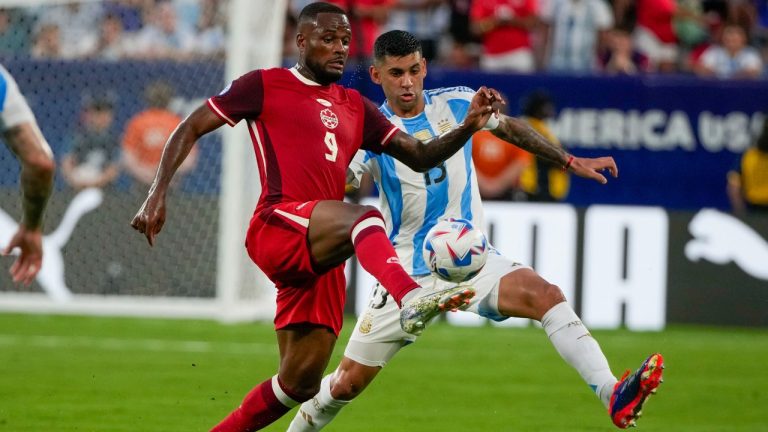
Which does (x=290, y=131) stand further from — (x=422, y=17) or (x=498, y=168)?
(x=422, y=17)

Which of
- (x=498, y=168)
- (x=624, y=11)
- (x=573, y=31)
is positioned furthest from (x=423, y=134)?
(x=624, y=11)

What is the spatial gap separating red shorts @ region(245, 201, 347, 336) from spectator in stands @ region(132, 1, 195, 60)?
9.02m

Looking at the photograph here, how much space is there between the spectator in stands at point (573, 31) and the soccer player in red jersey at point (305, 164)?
34.6 ft

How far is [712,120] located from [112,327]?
7296mm

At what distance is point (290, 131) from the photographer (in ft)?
20.9

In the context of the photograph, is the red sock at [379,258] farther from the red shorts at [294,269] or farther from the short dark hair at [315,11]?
the short dark hair at [315,11]

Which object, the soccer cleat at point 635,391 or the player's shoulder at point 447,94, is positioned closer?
the soccer cleat at point 635,391

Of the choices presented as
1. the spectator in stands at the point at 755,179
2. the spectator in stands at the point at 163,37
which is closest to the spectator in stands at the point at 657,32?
the spectator in stands at the point at 755,179

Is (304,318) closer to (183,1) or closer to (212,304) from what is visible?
(212,304)

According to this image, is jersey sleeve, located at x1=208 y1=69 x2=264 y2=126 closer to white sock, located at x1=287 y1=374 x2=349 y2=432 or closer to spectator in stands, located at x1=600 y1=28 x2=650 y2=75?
white sock, located at x1=287 y1=374 x2=349 y2=432

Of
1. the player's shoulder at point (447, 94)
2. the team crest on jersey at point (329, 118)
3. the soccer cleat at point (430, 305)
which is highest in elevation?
the team crest on jersey at point (329, 118)

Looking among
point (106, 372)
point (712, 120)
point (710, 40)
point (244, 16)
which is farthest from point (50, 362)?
point (710, 40)

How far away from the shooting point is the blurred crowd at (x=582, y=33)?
16609mm

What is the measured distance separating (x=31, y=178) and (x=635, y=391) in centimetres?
281
